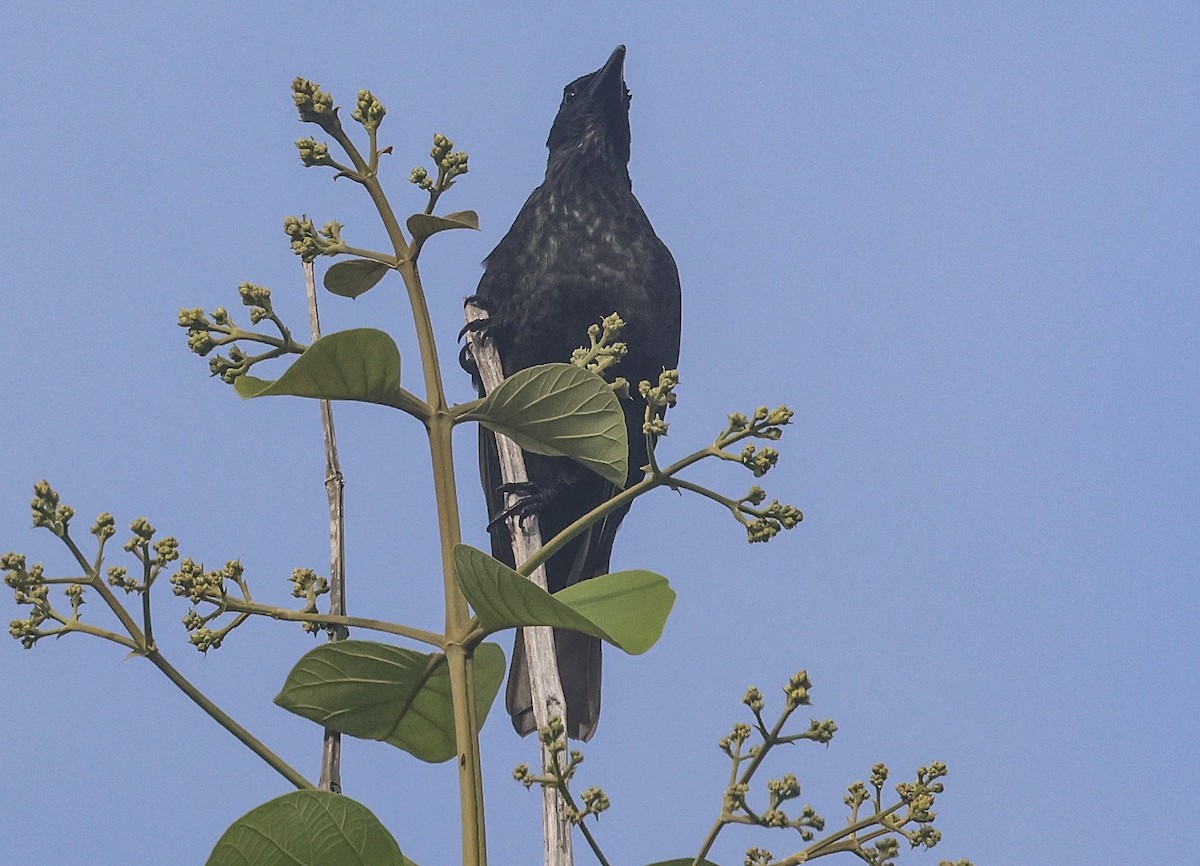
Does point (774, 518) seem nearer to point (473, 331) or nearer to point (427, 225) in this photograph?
point (427, 225)

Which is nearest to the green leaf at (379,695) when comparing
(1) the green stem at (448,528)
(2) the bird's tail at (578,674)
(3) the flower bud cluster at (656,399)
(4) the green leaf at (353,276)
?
(1) the green stem at (448,528)

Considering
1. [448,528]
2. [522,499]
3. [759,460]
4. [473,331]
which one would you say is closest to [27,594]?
[448,528]

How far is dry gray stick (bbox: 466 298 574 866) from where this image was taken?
4.72 feet

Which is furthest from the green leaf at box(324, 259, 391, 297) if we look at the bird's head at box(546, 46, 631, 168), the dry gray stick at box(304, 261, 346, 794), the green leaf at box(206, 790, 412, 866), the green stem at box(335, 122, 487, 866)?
the bird's head at box(546, 46, 631, 168)

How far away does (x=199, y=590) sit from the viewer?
4.03 ft

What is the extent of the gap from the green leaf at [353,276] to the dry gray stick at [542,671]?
389mm

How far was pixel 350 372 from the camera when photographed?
1234 millimetres

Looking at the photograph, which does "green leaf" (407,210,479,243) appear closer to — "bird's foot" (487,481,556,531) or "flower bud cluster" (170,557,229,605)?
"flower bud cluster" (170,557,229,605)

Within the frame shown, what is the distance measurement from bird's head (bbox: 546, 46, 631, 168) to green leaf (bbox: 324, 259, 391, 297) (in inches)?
106

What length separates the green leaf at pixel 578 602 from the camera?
112 cm

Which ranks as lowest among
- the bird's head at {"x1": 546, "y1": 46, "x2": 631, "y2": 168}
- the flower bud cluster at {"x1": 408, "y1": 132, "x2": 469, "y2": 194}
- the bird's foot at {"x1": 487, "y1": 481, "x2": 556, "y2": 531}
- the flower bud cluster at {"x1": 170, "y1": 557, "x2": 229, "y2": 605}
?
the flower bud cluster at {"x1": 170, "y1": 557, "x2": 229, "y2": 605}

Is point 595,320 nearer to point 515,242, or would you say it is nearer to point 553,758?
point 515,242

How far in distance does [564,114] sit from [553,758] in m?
3.40

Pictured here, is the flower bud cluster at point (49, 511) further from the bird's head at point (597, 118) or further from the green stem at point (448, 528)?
the bird's head at point (597, 118)
